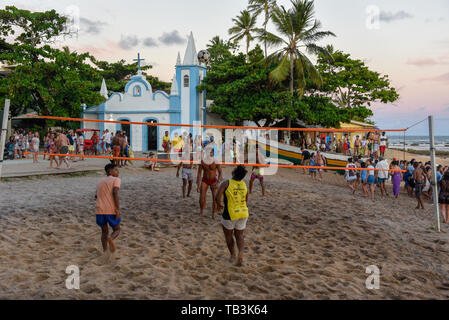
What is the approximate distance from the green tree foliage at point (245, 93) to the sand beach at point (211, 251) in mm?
13174

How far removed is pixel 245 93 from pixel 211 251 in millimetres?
18364

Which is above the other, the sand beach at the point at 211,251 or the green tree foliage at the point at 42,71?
the green tree foliage at the point at 42,71

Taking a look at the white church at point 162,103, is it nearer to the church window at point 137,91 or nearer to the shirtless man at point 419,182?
the church window at point 137,91

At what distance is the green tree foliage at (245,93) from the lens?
21.8 metres

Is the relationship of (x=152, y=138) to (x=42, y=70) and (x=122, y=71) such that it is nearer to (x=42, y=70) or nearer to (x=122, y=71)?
(x=42, y=70)

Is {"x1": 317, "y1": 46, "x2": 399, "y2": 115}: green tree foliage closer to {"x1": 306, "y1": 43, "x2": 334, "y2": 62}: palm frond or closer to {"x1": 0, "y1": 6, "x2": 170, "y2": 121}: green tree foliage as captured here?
{"x1": 306, "y1": 43, "x2": 334, "y2": 62}: palm frond

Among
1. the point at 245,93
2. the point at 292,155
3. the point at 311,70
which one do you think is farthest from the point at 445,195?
the point at 245,93

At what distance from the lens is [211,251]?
554cm

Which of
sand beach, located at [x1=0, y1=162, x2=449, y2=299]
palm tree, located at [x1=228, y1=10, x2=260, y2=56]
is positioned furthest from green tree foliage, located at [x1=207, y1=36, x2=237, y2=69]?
sand beach, located at [x1=0, y1=162, x2=449, y2=299]

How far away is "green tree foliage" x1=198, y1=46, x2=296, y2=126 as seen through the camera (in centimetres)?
2183

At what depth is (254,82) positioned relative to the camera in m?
22.8

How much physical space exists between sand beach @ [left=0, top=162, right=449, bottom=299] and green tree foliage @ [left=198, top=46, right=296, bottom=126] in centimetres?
1317

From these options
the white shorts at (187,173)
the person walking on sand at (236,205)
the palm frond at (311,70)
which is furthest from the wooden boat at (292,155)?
the person walking on sand at (236,205)
